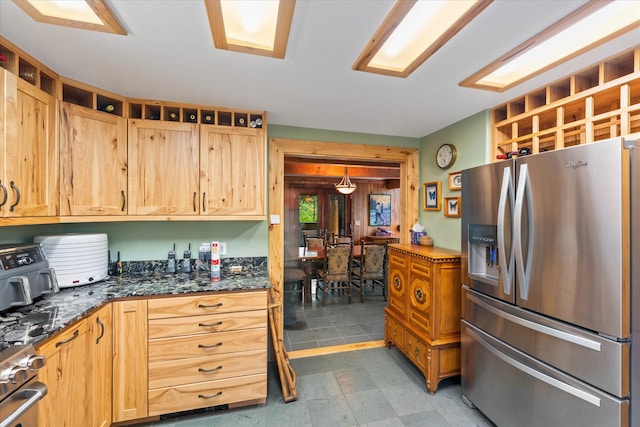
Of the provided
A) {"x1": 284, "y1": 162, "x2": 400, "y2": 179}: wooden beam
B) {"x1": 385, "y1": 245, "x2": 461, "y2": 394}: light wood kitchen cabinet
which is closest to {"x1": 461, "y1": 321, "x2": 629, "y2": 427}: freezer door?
{"x1": 385, "y1": 245, "x2": 461, "y2": 394}: light wood kitchen cabinet

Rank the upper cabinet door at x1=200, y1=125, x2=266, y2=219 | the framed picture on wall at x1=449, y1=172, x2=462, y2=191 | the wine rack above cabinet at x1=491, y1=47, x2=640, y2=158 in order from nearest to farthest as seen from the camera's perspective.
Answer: the wine rack above cabinet at x1=491, y1=47, x2=640, y2=158
the upper cabinet door at x1=200, y1=125, x2=266, y2=219
the framed picture on wall at x1=449, y1=172, x2=462, y2=191

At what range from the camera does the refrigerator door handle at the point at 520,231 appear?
1.55 m

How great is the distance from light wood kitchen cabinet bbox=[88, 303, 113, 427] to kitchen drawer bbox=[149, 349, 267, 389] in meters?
0.24

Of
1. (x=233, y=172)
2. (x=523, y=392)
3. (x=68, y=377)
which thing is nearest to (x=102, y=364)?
(x=68, y=377)

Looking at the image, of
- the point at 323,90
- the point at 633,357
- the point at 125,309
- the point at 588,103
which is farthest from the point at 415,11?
the point at 125,309

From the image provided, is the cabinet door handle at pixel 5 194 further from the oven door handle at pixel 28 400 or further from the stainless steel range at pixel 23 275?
the oven door handle at pixel 28 400

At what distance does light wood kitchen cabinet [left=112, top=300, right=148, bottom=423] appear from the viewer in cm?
181

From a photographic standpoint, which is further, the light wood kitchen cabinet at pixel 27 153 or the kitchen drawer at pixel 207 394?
the kitchen drawer at pixel 207 394

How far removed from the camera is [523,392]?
1604mm

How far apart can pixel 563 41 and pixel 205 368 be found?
118 inches

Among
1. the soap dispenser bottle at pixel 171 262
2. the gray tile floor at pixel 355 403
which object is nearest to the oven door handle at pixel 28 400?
the gray tile floor at pixel 355 403

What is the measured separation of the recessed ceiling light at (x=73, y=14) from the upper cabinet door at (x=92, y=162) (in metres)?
0.78

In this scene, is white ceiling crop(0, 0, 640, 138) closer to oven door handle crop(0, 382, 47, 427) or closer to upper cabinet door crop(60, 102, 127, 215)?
upper cabinet door crop(60, 102, 127, 215)

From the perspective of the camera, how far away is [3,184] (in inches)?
53.5
